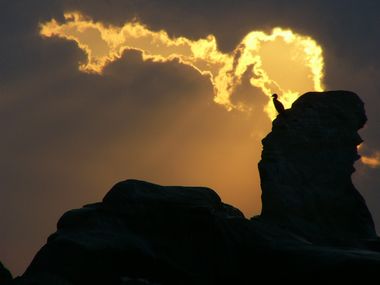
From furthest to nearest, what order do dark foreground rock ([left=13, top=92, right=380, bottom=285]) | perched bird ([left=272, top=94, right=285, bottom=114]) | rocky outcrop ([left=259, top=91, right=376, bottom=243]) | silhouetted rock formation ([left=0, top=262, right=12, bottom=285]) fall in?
perched bird ([left=272, top=94, right=285, bottom=114])
rocky outcrop ([left=259, top=91, right=376, bottom=243])
silhouetted rock formation ([left=0, top=262, right=12, bottom=285])
dark foreground rock ([left=13, top=92, right=380, bottom=285])

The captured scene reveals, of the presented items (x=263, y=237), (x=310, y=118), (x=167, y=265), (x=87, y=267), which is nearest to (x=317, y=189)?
(x=310, y=118)

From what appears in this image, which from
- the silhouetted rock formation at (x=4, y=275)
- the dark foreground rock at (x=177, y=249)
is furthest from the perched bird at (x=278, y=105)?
the silhouetted rock formation at (x=4, y=275)

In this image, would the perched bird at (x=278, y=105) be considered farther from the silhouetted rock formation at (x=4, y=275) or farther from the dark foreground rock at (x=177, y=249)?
the silhouetted rock formation at (x=4, y=275)

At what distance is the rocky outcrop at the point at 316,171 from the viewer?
44250 mm

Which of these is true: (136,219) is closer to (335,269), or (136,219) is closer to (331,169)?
(335,269)

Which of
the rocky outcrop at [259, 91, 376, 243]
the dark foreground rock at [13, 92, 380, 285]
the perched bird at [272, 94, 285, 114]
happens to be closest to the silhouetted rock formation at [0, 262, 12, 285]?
the dark foreground rock at [13, 92, 380, 285]

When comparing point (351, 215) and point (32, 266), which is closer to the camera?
point (32, 266)

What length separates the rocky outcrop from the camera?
145ft

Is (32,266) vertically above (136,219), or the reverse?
(136,219)

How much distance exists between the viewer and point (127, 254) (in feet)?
119

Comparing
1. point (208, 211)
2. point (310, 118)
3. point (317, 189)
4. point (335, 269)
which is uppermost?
point (310, 118)

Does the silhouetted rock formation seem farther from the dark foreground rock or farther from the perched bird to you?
the perched bird

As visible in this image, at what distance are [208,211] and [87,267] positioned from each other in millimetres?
6431

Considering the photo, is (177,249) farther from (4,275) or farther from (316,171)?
(316,171)
